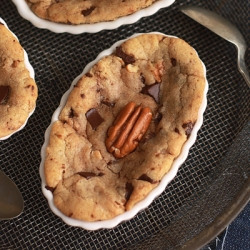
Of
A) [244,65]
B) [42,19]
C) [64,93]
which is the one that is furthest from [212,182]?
[42,19]

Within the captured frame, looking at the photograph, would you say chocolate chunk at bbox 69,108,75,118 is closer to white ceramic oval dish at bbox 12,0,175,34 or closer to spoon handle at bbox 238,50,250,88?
white ceramic oval dish at bbox 12,0,175,34

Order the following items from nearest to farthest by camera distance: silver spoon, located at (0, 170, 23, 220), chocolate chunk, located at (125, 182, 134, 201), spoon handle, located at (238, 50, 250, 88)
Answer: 1. chocolate chunk, located at (125, 182, 134, 201)
2. silver spoon, located at (0, 170, 23, 220)
3. spoon handle, located at (238, 50, 250, 88)

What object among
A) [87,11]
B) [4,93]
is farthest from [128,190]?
[87,11]

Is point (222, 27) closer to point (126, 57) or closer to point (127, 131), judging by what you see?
point (126, 57)

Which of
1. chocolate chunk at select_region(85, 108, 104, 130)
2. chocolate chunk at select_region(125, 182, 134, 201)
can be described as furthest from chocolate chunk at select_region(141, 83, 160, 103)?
chocolate chunk at select_region(125, 182, 134, 201)

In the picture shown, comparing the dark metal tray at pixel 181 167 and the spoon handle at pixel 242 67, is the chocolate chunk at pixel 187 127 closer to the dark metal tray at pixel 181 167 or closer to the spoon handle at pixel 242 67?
the dark metal tray at pixel 181 167

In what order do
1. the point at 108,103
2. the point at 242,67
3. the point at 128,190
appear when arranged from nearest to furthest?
1. the point at 128,190
2. the point at 108,103
3. the point at 242,67

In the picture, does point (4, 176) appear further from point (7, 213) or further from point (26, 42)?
point (26, 42)
